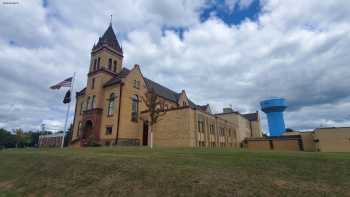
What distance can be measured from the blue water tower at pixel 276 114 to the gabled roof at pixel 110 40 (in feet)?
151

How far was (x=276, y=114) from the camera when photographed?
5834 cm

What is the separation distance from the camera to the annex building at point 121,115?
94.0 feet

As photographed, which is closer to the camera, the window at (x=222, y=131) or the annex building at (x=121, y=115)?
the annex building at (x=121, y=115)

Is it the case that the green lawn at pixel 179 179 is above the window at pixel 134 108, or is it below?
below

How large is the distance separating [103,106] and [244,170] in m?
27.1

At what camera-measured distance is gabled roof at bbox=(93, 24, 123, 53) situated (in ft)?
113

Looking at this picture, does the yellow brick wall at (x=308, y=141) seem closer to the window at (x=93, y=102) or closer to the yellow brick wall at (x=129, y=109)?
the yellow brick wall at (x=129, y=109)

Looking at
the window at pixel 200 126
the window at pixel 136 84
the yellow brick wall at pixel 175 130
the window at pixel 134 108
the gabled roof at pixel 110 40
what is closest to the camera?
the yellow brick wall at pixel 175 130

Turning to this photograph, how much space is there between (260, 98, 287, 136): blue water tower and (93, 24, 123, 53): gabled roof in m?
46.0

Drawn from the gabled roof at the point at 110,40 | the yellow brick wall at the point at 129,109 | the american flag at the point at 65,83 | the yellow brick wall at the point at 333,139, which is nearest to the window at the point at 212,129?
the yellow brick wall at the point at 129,109

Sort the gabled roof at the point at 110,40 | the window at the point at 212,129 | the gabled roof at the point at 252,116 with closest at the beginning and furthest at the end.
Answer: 1. the gabled roof at the point at 110,40
2. the window at the point at 212,129
3. the gabled roof at the point at 252,116

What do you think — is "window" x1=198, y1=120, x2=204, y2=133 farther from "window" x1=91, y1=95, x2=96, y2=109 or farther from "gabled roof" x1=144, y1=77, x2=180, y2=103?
"window" x1=91, y1=95, x2=96, y2=109

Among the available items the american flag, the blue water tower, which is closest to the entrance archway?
the american flag

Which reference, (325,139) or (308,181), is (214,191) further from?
(325,139)
